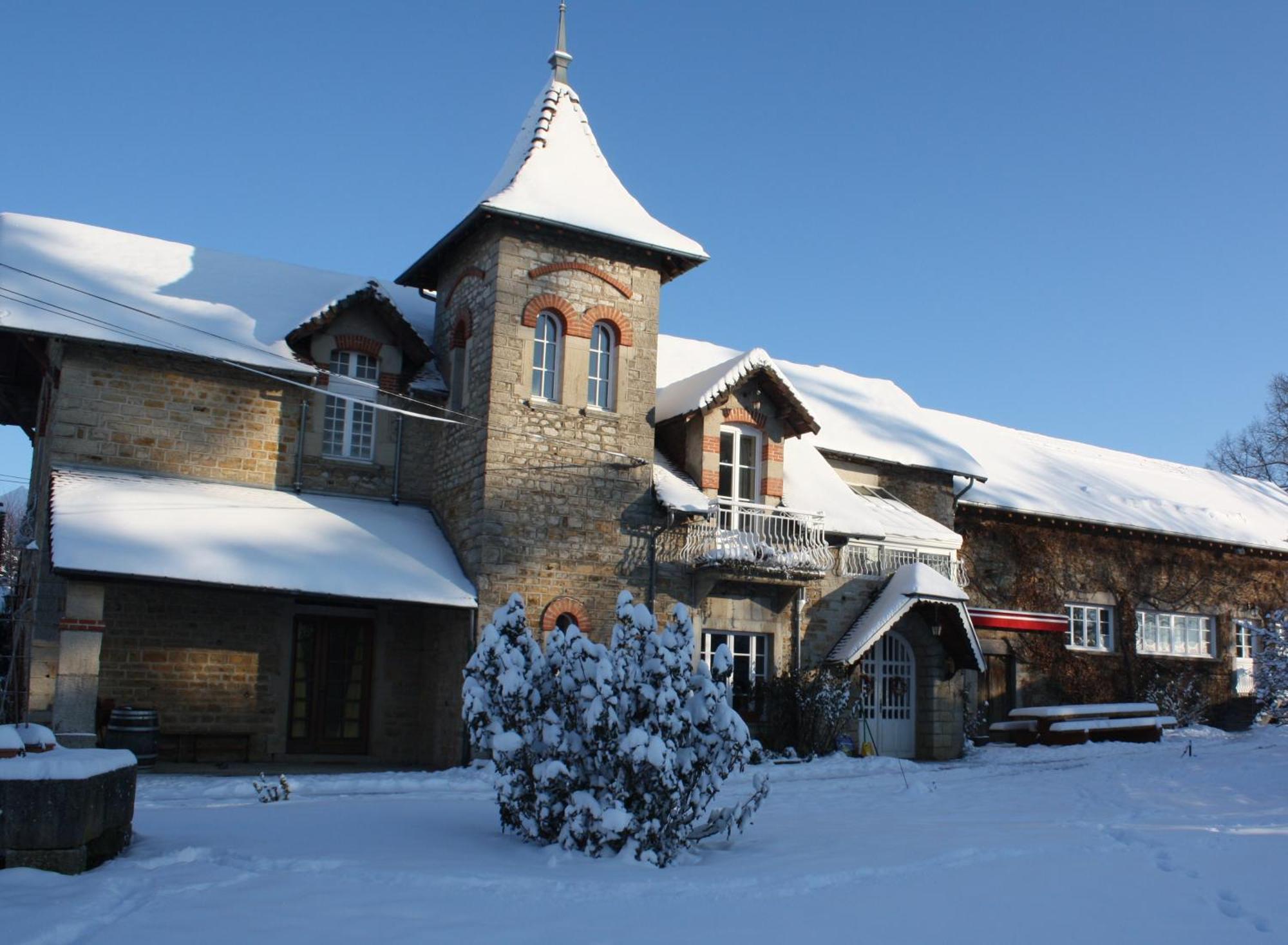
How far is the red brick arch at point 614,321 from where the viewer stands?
1706 centimetres

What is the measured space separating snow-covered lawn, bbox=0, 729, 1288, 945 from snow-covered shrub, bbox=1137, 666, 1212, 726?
1321 cm

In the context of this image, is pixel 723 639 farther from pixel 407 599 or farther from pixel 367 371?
pixel 367 371

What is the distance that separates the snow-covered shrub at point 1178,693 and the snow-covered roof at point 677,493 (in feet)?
41.0

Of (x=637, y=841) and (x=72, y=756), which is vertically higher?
(x=72, y=756)

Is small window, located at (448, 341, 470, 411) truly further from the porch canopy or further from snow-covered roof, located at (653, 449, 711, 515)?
the porch canopy

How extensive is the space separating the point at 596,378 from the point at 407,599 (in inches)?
171

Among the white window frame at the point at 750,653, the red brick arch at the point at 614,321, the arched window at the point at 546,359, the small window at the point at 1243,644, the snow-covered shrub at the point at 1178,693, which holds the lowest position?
the snow-covered shrub at the point at 1178,693

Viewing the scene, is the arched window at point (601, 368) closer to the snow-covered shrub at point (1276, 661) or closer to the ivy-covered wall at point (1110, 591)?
the ivy-covered wall at point (1110, 591)

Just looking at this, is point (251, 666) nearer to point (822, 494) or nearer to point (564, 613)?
point (564, 613)

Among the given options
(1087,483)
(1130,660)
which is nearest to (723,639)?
(1130,660)

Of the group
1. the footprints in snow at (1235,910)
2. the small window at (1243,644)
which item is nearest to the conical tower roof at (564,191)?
the footprints in snow at (1235,910)

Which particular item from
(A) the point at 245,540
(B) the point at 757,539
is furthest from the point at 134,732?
(B) the point at 757,539

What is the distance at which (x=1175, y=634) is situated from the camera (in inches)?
1034

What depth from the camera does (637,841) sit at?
854 centimetres
